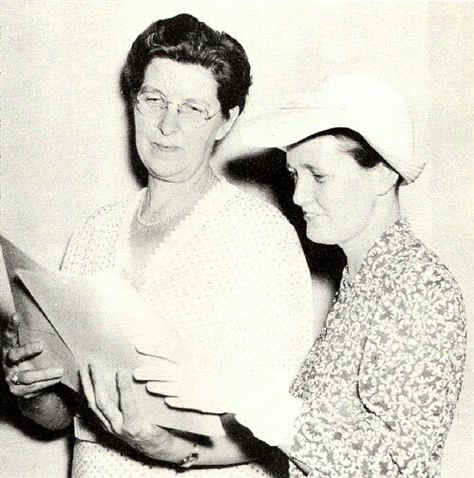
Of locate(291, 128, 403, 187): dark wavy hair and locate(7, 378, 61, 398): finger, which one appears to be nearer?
locate(291, 128, 403, 187): dark wavy hair

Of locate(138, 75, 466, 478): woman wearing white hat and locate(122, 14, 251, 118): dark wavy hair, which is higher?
locate(122, 14, 251, 118): dark wavy hair

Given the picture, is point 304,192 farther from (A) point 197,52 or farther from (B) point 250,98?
(B) point 250,98

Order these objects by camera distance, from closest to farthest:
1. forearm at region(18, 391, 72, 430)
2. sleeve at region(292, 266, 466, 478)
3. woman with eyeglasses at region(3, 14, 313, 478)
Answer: sleeve at region(292, 266, 466, 478) < woman with eyeglasses at region(3, 14, 313, 478) < forearm at region(18, 391, 72, 430)

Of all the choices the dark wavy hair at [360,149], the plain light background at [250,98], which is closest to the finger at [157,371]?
the dark wavy hair at [360,149]

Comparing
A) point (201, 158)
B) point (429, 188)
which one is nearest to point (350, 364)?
point (201, 158)

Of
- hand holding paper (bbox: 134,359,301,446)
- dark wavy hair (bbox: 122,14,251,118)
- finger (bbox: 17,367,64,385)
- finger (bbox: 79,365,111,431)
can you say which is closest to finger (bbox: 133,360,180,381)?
hand holding paper (bbox: 134,359,301,446)

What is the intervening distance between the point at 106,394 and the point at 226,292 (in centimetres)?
38

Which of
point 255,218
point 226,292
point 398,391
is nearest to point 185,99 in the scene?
point 255,218

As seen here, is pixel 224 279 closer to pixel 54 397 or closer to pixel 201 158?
pixel 201 158

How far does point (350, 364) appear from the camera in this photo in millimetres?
1317

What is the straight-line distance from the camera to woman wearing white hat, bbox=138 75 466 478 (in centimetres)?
119

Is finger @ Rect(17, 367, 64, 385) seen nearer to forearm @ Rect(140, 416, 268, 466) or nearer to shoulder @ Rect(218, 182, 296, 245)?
forearm @ Rect(140, 416, 268, 466)

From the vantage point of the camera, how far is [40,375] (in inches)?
58.1

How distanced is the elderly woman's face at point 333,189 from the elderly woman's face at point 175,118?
350mm
